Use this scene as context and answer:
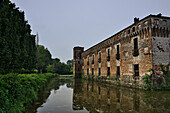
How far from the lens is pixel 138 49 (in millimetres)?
13633

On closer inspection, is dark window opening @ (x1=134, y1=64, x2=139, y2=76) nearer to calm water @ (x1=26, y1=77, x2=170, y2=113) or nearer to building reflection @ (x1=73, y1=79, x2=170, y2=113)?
calm water @ (x1=26, y1=77, x2=170, y2=113)

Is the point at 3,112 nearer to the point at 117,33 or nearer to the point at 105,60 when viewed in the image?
the point at 117,33

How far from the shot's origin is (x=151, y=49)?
12000 millimetres

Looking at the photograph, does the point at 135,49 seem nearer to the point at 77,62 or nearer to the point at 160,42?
the point at 160,42

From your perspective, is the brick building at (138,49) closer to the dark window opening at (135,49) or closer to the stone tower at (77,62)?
the dark window opening at (135,49)

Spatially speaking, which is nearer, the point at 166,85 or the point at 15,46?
the point at 166,85

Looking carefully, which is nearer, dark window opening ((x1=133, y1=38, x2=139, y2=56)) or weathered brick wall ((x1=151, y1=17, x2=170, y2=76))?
weathered brick wall ((x1=151, y1=17, x2=170, y2=76))

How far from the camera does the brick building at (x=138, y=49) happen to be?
12164mm

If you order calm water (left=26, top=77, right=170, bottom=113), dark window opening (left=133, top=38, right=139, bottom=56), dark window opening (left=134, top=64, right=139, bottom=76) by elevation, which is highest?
dark window opening (left=133, top=38, right=139, bottom=56)

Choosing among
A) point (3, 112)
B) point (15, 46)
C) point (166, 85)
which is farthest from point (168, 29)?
point (15, 46)

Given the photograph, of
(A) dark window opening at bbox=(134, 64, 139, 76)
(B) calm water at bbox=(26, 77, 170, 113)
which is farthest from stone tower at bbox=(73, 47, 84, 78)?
(B) calm water at bbox=(26, 77, 170, 113)

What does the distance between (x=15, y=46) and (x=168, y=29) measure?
15.8 meters

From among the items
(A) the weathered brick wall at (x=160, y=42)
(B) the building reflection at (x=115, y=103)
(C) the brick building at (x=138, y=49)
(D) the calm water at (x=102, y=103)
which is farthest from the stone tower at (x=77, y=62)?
(B) the building reflection at (x=115, y=103)

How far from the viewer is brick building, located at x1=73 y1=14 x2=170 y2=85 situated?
39.9 feet
